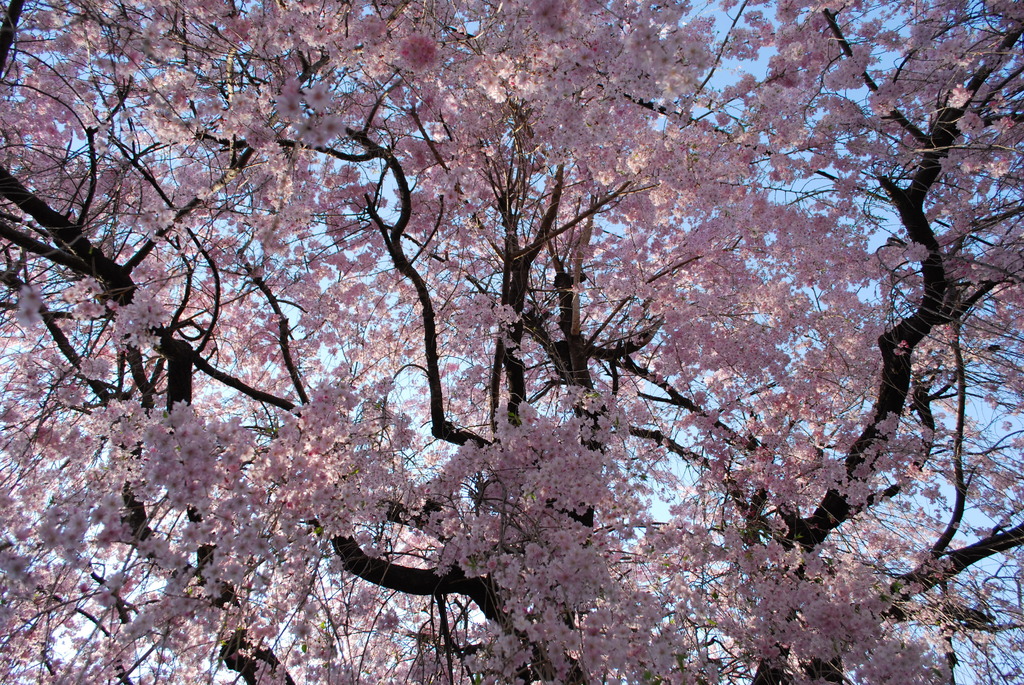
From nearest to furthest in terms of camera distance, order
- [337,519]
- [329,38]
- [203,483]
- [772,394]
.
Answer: [203,483]
[337,519]
[329,38]
[772,394]

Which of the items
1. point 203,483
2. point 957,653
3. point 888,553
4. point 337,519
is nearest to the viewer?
point 203,483

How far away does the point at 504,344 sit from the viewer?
473 centimetres

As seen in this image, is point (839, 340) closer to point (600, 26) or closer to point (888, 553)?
point (888, 553)

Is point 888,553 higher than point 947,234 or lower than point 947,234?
lower

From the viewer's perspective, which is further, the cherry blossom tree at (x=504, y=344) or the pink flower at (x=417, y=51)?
the pink flower at (x=417, y=51)

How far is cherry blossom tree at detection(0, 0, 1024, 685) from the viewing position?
296 cm

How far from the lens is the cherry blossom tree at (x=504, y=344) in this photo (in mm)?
2957

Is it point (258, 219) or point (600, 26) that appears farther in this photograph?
point (600, 26)

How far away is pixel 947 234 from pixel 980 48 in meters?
1.50

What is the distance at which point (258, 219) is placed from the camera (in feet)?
9.62

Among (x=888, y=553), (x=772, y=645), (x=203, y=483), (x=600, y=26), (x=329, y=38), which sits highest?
(x=600, y=26)

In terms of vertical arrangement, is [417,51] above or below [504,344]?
above

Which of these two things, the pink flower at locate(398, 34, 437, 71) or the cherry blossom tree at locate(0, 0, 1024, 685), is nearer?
the cherry blossom tree at locate(0, 0, 1024, 685)

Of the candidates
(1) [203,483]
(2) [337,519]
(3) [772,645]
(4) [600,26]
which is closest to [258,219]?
(1) [203,483]
